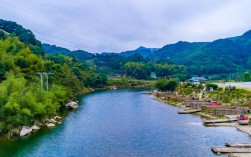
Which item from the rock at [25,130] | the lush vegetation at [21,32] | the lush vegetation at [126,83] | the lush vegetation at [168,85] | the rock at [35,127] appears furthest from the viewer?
the lush vegetation at [126,83]

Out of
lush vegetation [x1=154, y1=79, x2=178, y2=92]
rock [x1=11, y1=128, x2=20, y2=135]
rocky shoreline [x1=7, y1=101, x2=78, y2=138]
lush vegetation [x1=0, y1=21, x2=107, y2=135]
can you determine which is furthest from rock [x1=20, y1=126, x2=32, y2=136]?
lush vegetation [x1=154, y1=79, x2=178, y2=92]

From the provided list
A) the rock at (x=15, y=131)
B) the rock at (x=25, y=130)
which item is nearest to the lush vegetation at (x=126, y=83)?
the rock at (x=25, y=130)

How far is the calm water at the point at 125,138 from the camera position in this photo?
35344 mm

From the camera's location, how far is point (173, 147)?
121 ft

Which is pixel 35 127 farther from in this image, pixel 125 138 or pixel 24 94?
pixel 125 138

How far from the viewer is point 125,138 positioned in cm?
4147

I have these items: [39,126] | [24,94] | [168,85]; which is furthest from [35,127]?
[168,85]

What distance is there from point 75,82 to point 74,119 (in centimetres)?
3727

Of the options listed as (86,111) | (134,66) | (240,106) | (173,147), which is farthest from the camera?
(134,66)

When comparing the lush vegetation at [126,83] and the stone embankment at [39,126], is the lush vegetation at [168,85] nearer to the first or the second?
the lush vegetation at [126,83]

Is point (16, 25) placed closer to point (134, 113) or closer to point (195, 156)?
point (134, 113)

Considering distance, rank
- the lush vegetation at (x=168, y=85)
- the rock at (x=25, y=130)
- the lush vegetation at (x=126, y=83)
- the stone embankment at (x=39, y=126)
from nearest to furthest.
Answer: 1. the rock at (x=25, y=130)
2. the stone embankment at (x=39, y=126)
3. the lush vegetation at (x=168, y=85)
4. the lush vegetation at (x=126, y=83)

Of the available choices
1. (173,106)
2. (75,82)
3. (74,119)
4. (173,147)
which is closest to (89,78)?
(75,82)

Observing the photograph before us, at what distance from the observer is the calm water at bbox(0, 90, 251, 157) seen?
35.3 m
